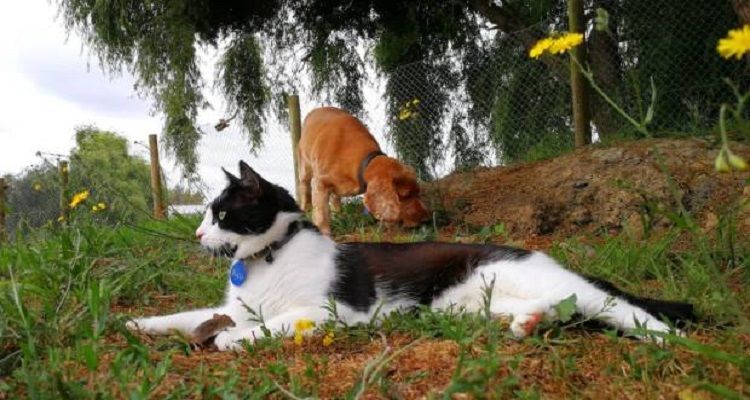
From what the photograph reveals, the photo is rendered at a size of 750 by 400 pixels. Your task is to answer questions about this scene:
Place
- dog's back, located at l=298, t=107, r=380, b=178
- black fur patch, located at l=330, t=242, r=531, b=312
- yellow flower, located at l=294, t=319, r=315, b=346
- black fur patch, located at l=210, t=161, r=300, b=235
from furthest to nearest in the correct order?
dog's back, located at l=298, t=107, r=380, b=178 < black fur patch, located at l=210, t=161, r=300, b=235 < black fur patch, located at l=330, t=242, r=531, b=312 < yellow flower, located at l=294, t=319, r=315, b=346

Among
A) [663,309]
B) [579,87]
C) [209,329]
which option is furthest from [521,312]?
[579,87]

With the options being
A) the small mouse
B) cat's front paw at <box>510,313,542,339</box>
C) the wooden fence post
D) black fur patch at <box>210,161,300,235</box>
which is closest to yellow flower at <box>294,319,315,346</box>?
the small mouse

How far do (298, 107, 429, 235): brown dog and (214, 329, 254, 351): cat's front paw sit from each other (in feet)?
9.20

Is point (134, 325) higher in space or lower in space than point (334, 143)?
lower

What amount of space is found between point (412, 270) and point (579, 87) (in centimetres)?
389

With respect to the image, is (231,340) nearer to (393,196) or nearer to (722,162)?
(722,162)

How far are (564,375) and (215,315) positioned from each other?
4.95 ft

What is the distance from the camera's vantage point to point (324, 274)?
2.90 meters

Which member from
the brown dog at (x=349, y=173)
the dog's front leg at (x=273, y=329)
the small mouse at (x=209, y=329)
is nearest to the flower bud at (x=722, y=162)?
the dog's front leg at (x=273, y=329)

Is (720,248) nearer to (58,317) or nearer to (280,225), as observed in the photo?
(280,225)

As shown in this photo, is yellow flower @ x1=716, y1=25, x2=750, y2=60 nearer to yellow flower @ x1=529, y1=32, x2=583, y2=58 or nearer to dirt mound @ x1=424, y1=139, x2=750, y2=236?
yellow flower @ x1=529, y1=32, x2=583, y2=58

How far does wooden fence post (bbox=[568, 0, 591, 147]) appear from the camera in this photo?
6125mm

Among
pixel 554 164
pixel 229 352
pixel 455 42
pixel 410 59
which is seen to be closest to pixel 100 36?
pixel 410 59

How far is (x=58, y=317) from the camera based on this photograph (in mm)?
2436
